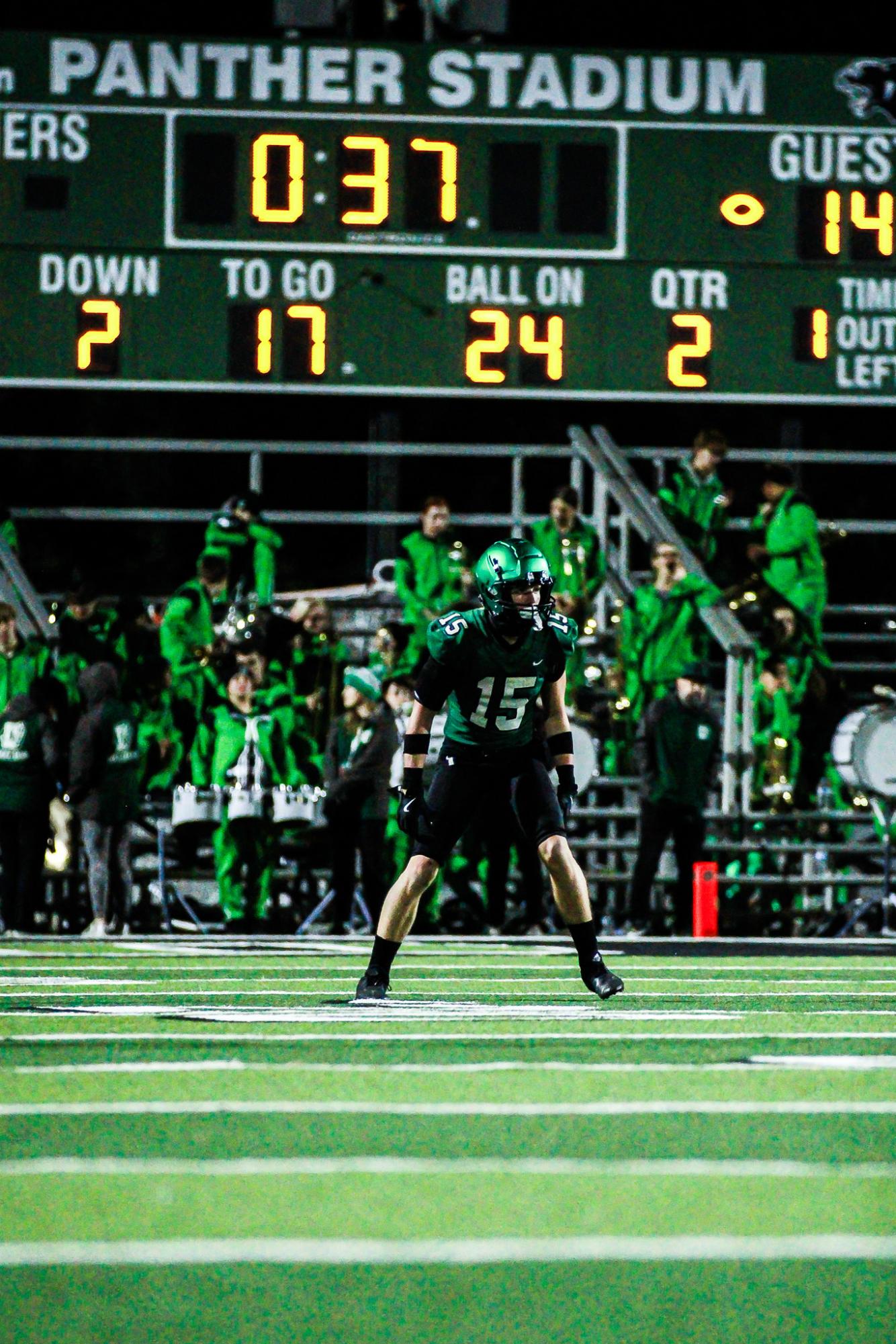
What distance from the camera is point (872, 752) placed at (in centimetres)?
1656

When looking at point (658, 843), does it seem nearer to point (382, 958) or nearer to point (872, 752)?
point (872, 752)

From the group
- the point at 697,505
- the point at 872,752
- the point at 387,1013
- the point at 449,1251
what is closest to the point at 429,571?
the point at 697,505

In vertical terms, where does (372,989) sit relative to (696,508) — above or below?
below

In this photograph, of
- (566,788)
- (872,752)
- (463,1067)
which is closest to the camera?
(463,1067)

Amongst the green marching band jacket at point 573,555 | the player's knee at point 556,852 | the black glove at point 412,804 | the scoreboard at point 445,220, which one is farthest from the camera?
the scoreboard at point 445,220

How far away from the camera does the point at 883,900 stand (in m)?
16.4

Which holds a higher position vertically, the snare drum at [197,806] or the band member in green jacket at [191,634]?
the band member in green jacket at [191,634]

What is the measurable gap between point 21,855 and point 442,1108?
31.8 feet

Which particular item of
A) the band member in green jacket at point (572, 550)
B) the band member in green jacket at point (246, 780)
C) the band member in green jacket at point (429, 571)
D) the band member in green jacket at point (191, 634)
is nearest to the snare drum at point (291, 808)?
the band member in green jacket at point (246, 780)

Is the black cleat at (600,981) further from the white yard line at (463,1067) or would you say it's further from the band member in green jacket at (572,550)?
the band member in green jacket at (572,550)

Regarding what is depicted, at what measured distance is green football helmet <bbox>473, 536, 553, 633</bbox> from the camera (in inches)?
372

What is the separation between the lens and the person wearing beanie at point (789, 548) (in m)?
18.3

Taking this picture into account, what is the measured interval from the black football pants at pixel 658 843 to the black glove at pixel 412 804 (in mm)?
6380

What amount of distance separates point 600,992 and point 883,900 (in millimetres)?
6815
